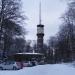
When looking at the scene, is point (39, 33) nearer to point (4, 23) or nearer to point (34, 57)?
point (34, 57)

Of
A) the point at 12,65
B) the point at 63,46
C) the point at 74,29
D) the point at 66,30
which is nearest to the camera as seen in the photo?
the point at 12,65

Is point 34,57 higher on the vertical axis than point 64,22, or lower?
lower

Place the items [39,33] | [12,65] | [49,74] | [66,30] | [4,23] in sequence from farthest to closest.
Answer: [39,33] < [66,30] < [4,23] < [12,65] < [49,74]

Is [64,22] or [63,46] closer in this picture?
[64,22]

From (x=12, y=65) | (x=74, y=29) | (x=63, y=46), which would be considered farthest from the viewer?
(x=63, y=46)

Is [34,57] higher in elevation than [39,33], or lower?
lower

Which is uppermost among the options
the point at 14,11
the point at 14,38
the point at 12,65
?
the point at 14,11

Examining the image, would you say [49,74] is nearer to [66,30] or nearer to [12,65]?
[12,65]

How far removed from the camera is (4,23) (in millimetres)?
52281

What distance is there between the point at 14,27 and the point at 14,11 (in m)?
3.09

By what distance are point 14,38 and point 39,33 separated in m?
A: 38.7

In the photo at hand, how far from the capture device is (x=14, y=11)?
2094 inches

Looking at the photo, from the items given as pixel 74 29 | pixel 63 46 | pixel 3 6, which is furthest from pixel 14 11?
pixel 63 46

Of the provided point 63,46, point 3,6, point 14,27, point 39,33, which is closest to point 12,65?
point 14,27
